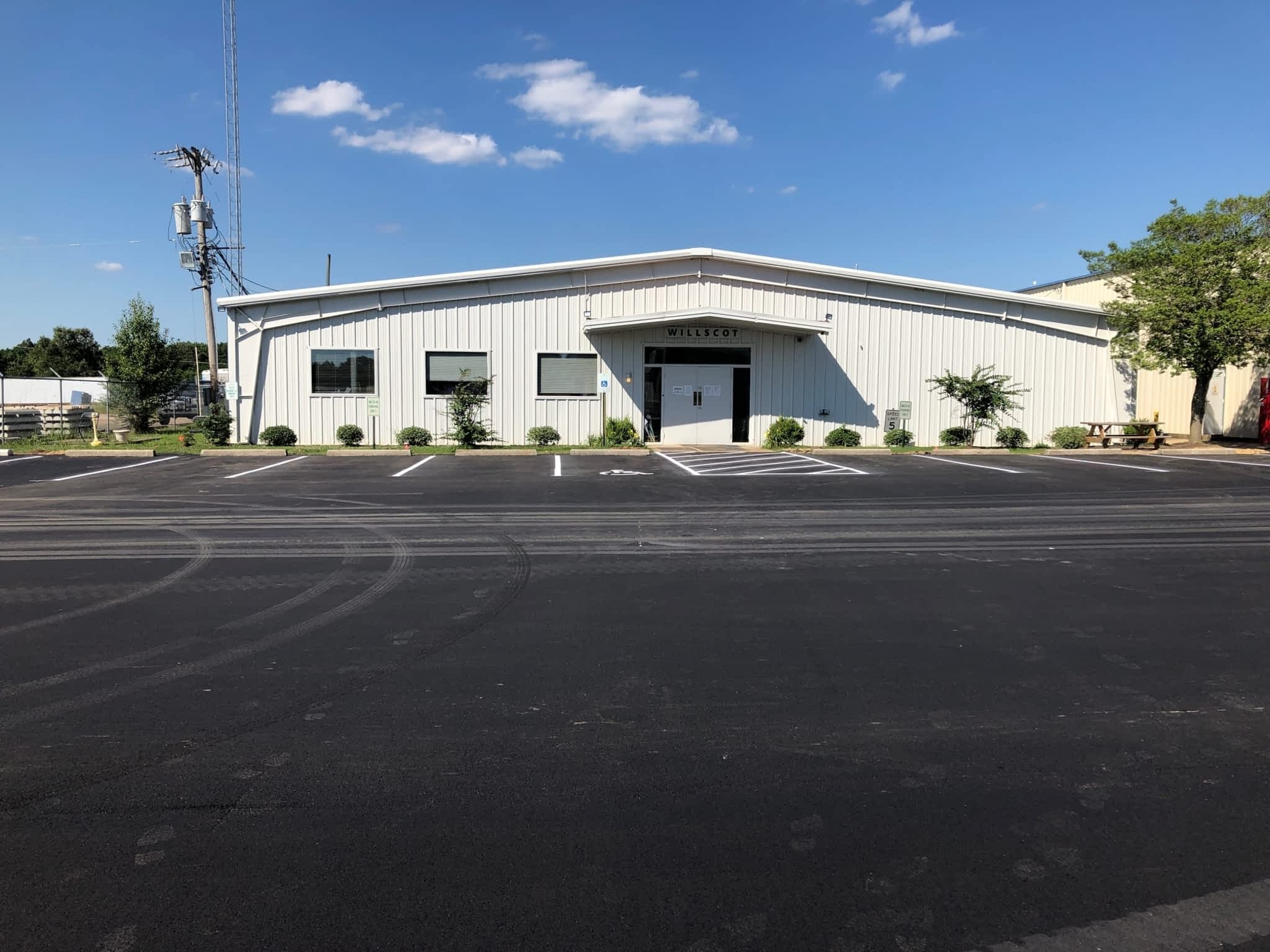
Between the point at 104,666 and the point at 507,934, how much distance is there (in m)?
3.87

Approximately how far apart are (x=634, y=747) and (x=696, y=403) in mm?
21410

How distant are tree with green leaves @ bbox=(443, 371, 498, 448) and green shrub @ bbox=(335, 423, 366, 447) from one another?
2.46 metres

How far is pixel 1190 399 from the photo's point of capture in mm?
27406

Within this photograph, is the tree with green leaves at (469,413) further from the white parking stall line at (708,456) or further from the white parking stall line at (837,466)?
the white parking stall line at (837,466)

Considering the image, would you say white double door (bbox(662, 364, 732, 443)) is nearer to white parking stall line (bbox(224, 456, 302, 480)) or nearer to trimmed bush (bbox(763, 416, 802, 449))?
trimmed bush (bbox(763, 416, 802, 449))

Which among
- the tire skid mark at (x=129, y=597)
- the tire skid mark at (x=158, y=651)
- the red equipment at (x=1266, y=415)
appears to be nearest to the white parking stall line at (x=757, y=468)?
the tire skid mark at (x=129, y=597)

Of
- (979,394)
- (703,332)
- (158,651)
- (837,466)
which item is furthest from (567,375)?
(158,651)

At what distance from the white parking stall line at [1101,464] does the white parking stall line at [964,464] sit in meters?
2.27

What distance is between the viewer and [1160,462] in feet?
64.8

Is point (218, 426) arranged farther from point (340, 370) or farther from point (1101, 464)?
point (1101, 464)

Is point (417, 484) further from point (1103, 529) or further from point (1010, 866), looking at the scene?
point (1010, 866)

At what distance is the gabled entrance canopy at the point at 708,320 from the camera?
Answer: 2317 cm

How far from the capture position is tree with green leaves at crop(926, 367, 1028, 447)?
2456cm

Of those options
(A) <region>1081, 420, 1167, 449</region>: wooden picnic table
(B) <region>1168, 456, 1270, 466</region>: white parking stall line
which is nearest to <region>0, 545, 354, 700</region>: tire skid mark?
(B) <region>1168, 456, 1270, 466</region>: white parking stall line
